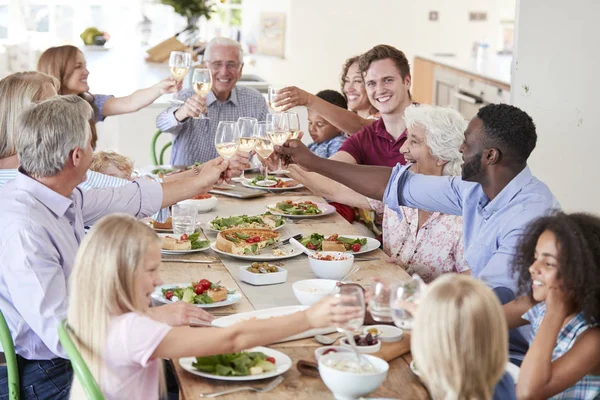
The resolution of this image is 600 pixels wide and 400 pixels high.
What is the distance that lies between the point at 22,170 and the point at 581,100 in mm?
2638

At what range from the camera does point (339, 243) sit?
2910 millimetres

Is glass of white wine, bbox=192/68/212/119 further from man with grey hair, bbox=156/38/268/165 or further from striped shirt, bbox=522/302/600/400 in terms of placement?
striped shirt, bbox=522/302/600/400

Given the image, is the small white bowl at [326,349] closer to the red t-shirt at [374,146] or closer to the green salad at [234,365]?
the green salad at [234,365]

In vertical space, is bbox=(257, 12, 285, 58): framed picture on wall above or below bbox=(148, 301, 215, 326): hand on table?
above

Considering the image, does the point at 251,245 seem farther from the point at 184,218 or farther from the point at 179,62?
the point at 179,62

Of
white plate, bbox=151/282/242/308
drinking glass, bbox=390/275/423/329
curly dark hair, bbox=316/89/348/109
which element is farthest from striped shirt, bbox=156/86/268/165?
drinking glass, bbox=390/275/423/329

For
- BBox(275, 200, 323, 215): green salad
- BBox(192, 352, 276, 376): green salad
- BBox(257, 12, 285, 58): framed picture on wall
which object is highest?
BBox(257, 12, 285, 58): framed picture on wall

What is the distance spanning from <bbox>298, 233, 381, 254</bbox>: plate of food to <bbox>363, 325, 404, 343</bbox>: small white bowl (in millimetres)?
720

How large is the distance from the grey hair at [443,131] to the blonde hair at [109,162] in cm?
120

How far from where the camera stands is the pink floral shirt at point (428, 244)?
10.2 ft

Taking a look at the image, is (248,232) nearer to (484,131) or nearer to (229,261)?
(229,261)

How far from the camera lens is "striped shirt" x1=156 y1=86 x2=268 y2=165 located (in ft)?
15.7

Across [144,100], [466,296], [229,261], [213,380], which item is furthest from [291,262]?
[144,100]

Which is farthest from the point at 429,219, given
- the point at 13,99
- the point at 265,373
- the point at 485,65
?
the point at 485,65
